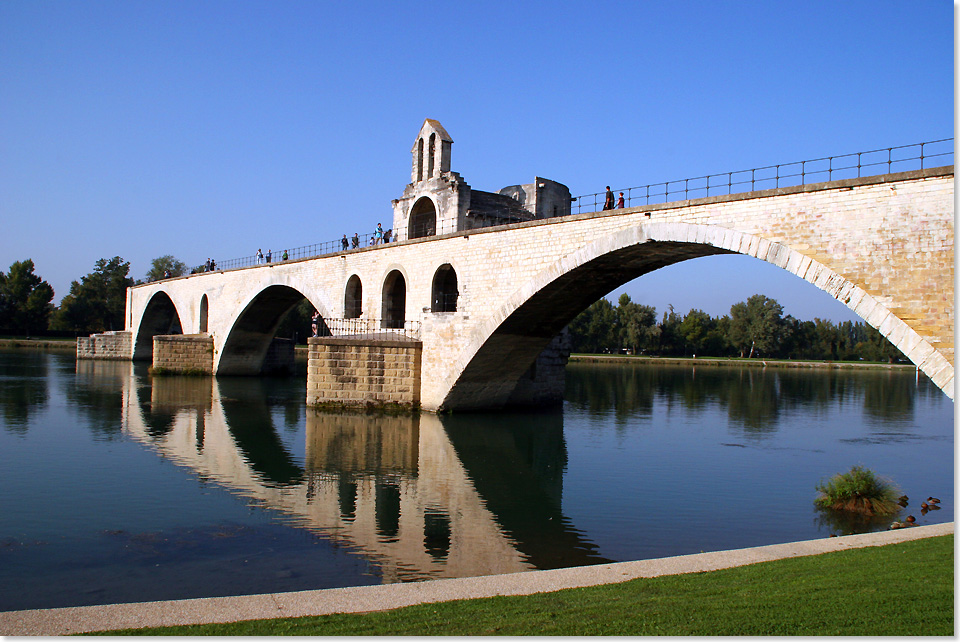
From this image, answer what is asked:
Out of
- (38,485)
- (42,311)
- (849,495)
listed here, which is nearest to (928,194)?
(849,495)

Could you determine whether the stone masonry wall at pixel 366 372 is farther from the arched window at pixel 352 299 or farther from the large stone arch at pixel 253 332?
the large stone arch at pixel 253 332

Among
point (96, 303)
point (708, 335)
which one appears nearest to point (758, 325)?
point (708, 335)

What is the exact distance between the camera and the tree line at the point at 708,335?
7794 centimetres

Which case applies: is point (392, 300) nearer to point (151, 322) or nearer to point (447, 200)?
point (447, 200)

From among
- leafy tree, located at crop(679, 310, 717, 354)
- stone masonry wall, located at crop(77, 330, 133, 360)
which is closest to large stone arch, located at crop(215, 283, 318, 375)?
stone masonry wall, located at crop(77, 330, 133, 360)

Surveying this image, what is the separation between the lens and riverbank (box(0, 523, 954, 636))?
5016mm

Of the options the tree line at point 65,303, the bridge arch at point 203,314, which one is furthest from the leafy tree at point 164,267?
the bridge arch at point 203,314

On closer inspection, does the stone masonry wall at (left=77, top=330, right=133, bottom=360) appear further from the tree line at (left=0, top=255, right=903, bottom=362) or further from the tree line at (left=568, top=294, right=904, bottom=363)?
the tree line at (left=568, top=294, right=904, bottom=363)

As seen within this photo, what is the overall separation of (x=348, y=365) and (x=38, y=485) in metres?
11.1

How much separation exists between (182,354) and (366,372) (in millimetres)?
19627

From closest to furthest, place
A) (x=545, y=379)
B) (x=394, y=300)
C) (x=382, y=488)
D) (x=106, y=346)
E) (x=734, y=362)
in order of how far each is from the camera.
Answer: (x=382, y=488), (x=545, y=379), (x=394, y=300), (x=106, y=346), (x=734, y=362)

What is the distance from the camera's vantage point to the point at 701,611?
17.5ft

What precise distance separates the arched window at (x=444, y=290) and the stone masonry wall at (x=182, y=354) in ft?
62.2

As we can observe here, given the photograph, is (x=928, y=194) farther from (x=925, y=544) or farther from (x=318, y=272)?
(x=318, y=272)
